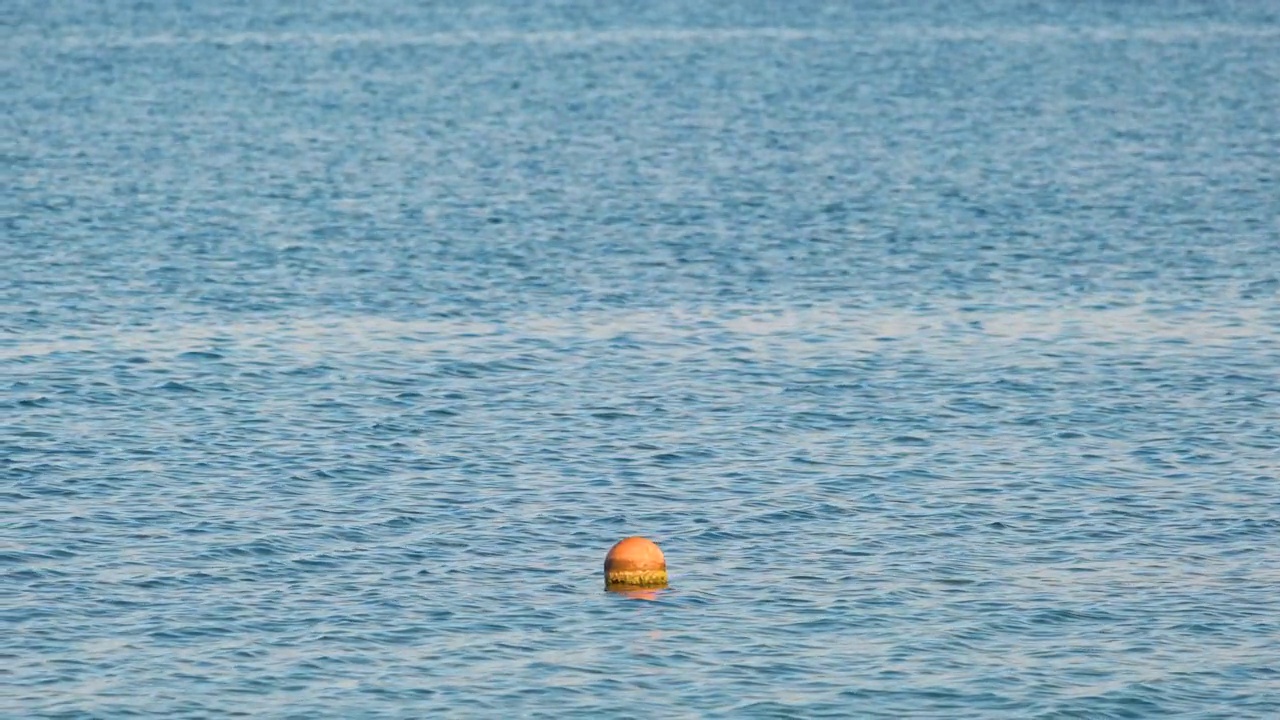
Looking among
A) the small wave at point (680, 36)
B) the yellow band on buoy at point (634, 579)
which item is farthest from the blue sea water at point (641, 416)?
the small wave at point (680, 36)

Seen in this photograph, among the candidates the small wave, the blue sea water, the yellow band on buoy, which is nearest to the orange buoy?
the yellow band on buoy

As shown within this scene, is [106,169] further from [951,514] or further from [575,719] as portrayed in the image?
[575,719]

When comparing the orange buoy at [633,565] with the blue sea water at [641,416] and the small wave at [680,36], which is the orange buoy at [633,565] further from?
the small wave at [680,36]

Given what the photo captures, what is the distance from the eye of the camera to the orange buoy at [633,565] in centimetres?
3603

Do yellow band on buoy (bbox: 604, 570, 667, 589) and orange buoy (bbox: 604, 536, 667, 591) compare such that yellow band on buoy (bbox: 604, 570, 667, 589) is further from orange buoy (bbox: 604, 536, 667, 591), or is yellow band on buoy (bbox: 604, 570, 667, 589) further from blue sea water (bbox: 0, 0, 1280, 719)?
blue sea water (bbox: 0, 0, 1280, 719)

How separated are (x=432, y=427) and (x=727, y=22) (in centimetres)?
13593

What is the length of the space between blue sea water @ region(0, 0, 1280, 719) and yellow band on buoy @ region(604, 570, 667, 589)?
0.28 m

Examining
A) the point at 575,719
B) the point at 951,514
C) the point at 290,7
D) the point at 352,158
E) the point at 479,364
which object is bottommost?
the point at 575,719

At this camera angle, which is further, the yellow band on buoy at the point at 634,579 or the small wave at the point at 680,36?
the small wave at the point at 680,36

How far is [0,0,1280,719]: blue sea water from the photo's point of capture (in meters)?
33.1

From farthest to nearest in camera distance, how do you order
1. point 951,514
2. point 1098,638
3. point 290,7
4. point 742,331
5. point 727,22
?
point 290,7 → point 727,22 → point 742,331 → point 951,514 → point 1098,638

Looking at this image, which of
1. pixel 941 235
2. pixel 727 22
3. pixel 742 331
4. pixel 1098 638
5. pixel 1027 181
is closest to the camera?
pixel 1098 638

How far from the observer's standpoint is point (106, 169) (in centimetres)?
8906

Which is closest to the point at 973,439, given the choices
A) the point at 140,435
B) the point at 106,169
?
the point at 140,435
